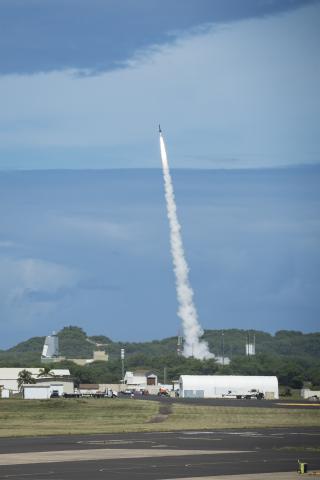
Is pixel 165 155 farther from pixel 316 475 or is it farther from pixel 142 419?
pixel 316 475

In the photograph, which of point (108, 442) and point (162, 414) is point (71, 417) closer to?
point (162, 414)

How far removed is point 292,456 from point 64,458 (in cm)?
1435

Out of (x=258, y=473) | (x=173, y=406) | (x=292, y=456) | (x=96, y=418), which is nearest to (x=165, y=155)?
(x=173, y=406)

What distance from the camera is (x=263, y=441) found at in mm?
79125

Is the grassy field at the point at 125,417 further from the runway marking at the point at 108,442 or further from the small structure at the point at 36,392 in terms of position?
the small structure at the point at 36,392

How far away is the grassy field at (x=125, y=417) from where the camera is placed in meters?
99.5

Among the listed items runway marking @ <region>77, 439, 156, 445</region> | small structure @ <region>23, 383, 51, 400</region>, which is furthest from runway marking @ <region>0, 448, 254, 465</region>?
small structure @ <region>23, 383, 51, 400</region>

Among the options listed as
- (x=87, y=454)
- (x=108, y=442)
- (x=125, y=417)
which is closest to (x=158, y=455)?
(x=87, y=454)

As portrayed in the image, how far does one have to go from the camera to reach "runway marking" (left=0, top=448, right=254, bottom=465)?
63.5m

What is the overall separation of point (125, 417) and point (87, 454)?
165 feet

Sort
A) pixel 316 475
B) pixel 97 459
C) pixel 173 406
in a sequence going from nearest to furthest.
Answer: pixel 316 475 → pixel 97 459 → pixel 173 406

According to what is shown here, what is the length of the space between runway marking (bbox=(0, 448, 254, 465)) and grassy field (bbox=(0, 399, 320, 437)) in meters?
22.1

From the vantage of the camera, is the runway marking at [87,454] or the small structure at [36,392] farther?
the small structure at [36,392]

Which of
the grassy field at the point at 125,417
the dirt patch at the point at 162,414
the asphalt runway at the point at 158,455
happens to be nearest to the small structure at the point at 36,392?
the grassy field at the point at 125,417
